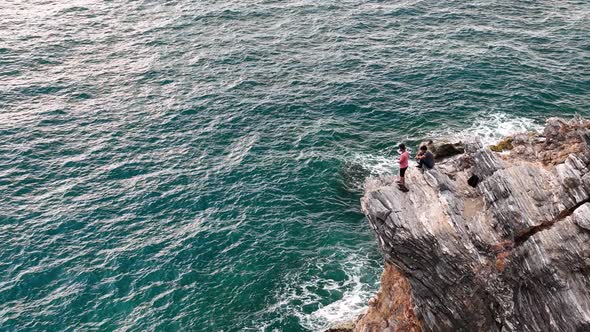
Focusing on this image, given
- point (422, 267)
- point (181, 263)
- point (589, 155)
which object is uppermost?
point (589, 155)

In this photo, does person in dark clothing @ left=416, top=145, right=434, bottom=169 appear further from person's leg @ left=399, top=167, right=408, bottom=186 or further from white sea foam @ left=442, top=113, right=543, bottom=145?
white sea foam @ left=442, top=113, right=543, bottom=145

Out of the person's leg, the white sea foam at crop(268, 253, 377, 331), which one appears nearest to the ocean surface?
the white sea foam at crop(268, 253, 377, 331)

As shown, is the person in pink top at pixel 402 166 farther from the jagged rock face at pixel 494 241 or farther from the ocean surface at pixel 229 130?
the ocean surface at pixel 229 130

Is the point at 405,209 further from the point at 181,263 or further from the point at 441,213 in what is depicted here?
the point at 181,263

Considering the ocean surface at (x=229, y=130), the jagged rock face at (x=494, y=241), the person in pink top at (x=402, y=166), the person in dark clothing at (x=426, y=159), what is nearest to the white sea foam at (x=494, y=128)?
the ocean surface at (x=229, y=130)

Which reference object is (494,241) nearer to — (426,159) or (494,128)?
(426,159)

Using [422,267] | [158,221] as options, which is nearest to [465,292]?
[422,267]
